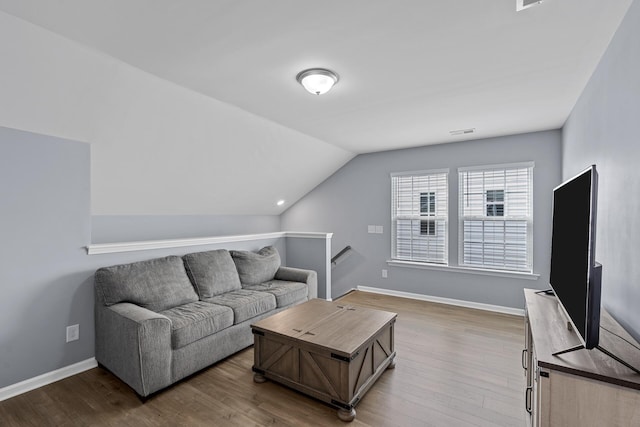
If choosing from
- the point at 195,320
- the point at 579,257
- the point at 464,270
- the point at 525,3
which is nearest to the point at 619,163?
the point at 579,257

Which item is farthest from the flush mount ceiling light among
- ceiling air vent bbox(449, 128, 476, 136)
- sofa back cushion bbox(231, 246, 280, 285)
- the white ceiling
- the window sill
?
the window sill

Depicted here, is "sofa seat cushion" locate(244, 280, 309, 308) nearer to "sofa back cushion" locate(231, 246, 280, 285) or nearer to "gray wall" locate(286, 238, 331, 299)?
"sofa back cushion" locate(231, 246, 280, 285)

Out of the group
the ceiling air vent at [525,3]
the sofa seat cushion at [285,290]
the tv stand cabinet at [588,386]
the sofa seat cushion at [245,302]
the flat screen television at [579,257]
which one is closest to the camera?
the tv stand cabinet at [588,386]

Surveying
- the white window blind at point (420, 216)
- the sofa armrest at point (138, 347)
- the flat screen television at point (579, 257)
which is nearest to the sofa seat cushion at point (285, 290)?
the sofa armrest at point (138, 347)

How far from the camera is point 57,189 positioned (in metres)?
2.57

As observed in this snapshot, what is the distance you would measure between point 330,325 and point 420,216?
292 centimetres

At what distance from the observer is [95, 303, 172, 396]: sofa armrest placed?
2264 millimetres

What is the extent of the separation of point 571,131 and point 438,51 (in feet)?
6.99

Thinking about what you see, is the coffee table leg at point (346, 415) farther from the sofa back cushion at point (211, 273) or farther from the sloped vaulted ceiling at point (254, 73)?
the sloped vaulted ceiling at point (254, 73)

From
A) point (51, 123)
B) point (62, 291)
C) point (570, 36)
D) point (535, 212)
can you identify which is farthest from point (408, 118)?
point (62, 291)

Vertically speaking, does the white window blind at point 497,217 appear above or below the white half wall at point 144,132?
below

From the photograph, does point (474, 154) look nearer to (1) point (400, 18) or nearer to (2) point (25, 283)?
(1) point (400, 18)

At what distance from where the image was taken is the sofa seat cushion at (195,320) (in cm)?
250

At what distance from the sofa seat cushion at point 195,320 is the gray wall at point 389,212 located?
116 inches
